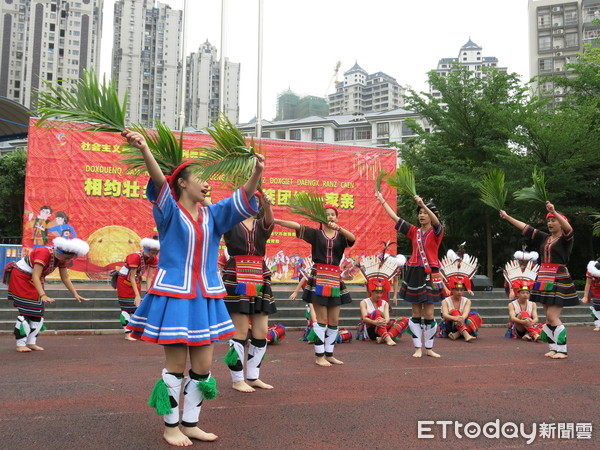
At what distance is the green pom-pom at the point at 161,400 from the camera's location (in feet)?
10.0

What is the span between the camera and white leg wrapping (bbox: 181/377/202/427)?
3.19 m

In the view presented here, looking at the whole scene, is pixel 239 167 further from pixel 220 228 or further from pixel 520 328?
pixel 520 328

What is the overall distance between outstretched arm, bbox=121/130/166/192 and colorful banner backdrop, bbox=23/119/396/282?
30.6 feet

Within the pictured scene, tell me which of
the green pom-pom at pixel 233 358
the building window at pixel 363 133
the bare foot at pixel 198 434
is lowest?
the bare foot at pixel 198 434

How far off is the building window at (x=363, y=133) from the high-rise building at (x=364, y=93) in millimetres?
54936

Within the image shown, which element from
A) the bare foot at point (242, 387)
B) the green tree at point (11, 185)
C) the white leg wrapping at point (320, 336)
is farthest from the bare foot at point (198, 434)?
the green tree at point (11, 185)

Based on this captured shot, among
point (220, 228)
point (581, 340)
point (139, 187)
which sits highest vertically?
point (139, 187)

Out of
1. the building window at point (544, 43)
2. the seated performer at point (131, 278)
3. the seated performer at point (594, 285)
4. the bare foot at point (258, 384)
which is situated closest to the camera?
the bare foot at point (258, 384)

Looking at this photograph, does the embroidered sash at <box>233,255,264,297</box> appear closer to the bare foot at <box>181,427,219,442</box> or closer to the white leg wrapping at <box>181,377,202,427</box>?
the white leg wrapping at <box>181,377,202,427</box>

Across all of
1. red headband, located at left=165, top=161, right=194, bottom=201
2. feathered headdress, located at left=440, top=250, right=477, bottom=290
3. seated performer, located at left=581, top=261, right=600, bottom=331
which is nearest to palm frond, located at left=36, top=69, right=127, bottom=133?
red headband, located at left=165, top=161, right=194, bottom=201

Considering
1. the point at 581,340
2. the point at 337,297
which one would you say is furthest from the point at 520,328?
the point at 337,297

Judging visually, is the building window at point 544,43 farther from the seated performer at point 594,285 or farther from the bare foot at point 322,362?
the bare foot at point 322,362

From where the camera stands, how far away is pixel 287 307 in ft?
35.5

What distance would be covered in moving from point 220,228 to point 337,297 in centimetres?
284
